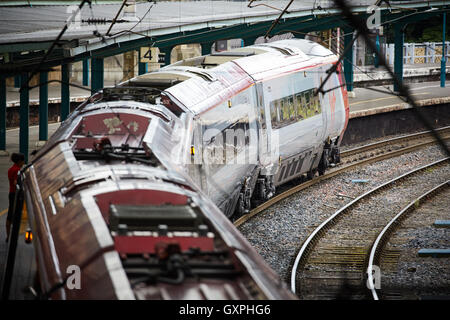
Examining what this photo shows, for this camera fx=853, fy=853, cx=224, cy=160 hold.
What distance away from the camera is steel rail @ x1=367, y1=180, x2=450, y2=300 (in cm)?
1250

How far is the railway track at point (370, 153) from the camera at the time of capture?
19.0 meters

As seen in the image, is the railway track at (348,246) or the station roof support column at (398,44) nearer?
the railway track at (348,246)

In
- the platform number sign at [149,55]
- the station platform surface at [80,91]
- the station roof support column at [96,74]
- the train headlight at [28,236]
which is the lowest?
the train headlight at [28,236]

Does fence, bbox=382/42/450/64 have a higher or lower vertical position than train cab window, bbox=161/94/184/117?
higher

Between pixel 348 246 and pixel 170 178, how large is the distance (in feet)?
25.1

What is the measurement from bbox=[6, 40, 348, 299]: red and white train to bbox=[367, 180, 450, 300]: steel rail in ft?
8.23

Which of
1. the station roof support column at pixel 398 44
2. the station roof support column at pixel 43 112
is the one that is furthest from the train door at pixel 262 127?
the station roof support column at pixel 398 44

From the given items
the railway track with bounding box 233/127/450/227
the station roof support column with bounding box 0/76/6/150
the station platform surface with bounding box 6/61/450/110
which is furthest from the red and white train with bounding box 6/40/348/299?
the station roof support column with bounding box 0/76/6/150

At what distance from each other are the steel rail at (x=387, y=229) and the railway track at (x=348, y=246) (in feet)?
0.30

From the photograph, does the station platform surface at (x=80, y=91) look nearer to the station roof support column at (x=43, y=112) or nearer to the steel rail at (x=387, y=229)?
the station roof support column at (x=43, y=112)

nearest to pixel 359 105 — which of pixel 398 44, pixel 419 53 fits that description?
pixel 398 44

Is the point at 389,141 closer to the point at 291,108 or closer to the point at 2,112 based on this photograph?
the point at 291,108

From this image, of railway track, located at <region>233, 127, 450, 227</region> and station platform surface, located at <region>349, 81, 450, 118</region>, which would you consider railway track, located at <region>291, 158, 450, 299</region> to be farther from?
station platform surface, located at <region>349, 81, 450, 118</region>

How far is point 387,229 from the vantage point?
51.8 feet
